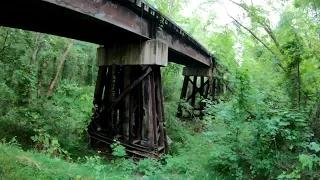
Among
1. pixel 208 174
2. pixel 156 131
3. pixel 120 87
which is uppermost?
pixel 120 87

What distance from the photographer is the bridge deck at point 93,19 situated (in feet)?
14.5

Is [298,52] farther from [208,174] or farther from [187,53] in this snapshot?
[187,53]

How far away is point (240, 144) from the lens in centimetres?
443

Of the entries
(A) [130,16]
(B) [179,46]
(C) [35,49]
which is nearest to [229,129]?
(A) [130,16]

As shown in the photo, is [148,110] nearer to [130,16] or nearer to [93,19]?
[130,16]

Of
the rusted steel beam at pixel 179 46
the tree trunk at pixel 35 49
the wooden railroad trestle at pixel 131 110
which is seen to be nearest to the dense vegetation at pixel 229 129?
the wooden railroad trestle at pixel 131 110

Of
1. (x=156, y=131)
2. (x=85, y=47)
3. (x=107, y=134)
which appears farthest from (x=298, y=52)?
(x=85, y=47)

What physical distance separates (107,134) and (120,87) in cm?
126

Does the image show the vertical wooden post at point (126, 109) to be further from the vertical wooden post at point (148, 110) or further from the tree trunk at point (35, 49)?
the tree trunk at point (35, 49)

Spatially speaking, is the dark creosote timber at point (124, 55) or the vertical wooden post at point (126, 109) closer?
the dark creosote timber at point (124, 55)

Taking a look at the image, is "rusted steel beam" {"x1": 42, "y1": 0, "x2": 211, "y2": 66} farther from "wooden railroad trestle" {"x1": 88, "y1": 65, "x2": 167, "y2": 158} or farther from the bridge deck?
"wooden railroad trestle" {"x1": 88, "y1": 65, "x2": 167, "y2": 158}

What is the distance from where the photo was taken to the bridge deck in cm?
442

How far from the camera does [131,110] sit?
626cm

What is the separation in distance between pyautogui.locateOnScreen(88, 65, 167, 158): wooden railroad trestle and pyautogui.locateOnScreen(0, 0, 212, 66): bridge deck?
2.72 feet
